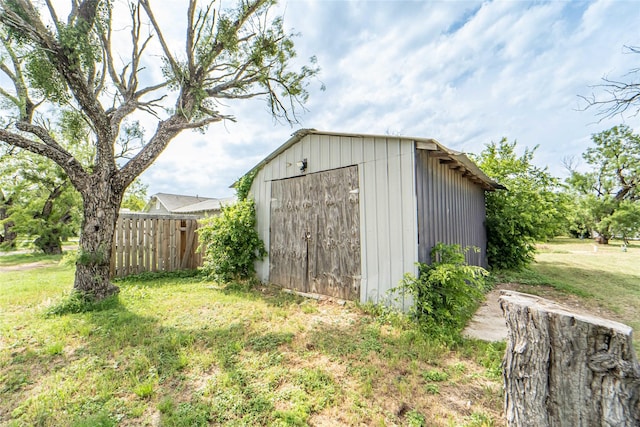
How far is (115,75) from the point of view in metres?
5.56

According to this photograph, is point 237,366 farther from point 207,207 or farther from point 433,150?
point 207,207

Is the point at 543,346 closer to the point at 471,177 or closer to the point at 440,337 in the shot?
the point at 440,337

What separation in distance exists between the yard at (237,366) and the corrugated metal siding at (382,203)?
26.2 inches

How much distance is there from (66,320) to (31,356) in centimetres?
104

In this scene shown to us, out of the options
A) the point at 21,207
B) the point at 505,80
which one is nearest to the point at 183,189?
the point at 21,207

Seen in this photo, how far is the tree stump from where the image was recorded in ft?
4.38

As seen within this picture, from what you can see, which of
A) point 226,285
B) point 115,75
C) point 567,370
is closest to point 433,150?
point 567,370

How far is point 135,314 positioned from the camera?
13.2 feet

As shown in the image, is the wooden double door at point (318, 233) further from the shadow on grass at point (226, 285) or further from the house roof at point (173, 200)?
the house roof at point (173, 200)

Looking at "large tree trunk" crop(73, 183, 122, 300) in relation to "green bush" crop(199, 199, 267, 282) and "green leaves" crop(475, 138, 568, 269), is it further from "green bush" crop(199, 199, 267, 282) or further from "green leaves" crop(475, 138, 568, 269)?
"green leaves" crop(475, 138, 568, 269)

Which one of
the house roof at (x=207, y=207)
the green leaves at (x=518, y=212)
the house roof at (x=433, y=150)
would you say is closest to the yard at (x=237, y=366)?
the house roof at (x=433, y=150)

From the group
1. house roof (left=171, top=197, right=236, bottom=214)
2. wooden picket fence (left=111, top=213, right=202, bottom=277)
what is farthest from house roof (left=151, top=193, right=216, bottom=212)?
wooden picket fence (left=111, top=213, right=202, bottom=277)

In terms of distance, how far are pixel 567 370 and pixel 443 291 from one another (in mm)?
2059

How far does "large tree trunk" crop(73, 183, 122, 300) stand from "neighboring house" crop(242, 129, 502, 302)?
9.71ft
